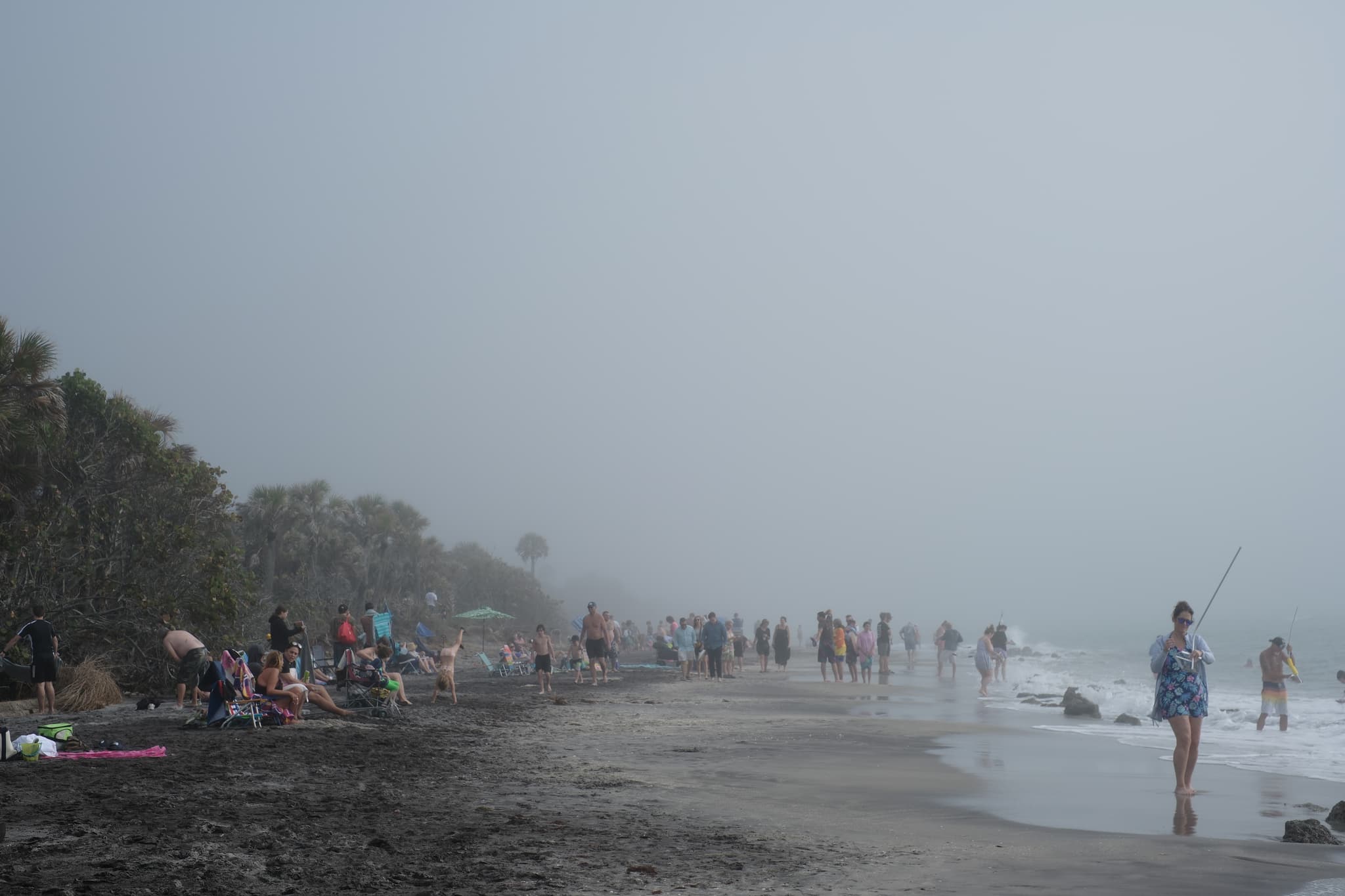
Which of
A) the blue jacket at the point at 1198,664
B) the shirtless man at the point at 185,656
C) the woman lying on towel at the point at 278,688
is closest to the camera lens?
the blue jacket at the point at 1198,664

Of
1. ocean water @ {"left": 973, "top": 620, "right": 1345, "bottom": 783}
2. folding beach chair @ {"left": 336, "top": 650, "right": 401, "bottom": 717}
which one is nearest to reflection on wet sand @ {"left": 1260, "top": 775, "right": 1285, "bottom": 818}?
ocean water @ {"left": 973, "top": 620, "right": 1345, "bottom": 783}

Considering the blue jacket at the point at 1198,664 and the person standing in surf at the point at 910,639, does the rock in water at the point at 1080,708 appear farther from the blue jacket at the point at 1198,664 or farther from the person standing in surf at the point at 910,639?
the person standing in surf at the point at 910,639

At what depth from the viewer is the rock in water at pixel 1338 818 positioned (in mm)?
7715

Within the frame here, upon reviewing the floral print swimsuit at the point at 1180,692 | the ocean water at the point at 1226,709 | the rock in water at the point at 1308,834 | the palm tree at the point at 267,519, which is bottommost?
the ocean water at the point at 1226,709

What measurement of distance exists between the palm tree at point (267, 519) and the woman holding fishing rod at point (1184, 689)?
31.0m

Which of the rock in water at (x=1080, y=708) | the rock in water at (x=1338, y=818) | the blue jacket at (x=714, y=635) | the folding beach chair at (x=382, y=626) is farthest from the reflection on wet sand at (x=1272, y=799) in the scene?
the blue jacket at (x=714, y=635)

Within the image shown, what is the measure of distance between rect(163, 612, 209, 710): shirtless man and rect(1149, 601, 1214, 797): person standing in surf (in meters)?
11.6

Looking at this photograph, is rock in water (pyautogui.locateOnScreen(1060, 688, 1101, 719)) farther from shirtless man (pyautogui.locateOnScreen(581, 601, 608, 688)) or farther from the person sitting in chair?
the person sitting in chair

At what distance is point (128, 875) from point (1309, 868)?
646cm

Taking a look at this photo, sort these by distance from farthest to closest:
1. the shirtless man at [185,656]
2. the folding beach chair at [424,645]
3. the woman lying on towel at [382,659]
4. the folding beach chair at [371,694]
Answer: the folding beach chair at [424,645] < the shirtless man at [185,656] < the woman lying on towel at [382,659] < the folding beach chair at [371,694]

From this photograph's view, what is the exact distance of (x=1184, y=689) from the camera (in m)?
9.22

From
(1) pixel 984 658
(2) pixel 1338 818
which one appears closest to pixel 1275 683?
(1) pixel 984 658

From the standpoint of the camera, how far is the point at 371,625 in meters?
19.5

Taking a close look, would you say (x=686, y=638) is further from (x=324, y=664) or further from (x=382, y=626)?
(x=324, y=664)
